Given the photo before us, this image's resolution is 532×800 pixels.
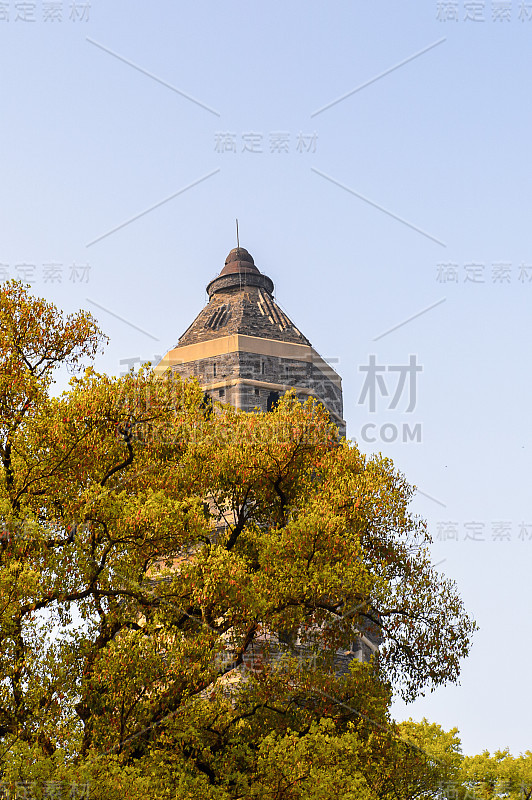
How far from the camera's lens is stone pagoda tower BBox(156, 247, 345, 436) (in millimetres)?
40781

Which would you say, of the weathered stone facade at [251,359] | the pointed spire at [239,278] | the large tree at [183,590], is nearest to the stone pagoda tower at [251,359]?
the weathered stone facade at [251,359]

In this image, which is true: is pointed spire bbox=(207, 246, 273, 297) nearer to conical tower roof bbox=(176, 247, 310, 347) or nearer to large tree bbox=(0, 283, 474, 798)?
conical tower roof bbox=(176, 247, 310, 347)

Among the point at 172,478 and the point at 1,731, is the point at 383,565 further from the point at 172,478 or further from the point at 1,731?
the point at 1,731

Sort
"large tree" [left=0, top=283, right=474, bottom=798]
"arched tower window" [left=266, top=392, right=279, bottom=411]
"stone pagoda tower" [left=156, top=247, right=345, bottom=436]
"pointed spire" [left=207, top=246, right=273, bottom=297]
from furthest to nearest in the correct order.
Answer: "pointed spire" [left=207, top=246, right=273, bottom=297]
"stone pagoda tower" [left=156, top=247, right=345, bottom=436]
"arched tower window" [left=266, top=392, right=279, bottom=411]
"large tree" [left=0, top=283, right=474, bottom=798]

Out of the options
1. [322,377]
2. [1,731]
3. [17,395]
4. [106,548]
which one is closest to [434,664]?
[106,548]

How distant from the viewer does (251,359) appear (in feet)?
136

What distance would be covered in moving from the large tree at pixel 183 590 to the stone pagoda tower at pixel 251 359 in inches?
753

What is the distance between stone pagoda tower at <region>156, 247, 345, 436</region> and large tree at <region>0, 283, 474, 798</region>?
1912 centimetres

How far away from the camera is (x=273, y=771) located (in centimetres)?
1547

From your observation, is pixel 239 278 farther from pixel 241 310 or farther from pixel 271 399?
pixel 271 399

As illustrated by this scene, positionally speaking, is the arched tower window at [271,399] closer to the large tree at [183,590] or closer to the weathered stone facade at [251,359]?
the weathered stone facade at [251,359]

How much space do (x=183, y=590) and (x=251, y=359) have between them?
2601 centimetres

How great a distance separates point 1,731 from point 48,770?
1.57m

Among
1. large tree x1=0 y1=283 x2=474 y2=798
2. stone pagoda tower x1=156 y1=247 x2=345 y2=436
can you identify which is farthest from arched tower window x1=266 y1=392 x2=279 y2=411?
large tree x1=0 y1=283 x2=474 y2=798
